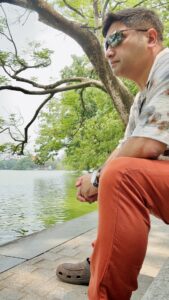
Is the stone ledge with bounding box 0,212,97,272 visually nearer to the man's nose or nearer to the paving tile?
the paving tile

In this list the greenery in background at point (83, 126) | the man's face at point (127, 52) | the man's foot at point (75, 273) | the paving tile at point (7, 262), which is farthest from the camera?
the greenery in background at point (83, 126)

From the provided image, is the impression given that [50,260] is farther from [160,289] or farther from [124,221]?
[124,221]

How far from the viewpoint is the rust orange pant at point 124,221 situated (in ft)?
4.23

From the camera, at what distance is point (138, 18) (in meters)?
1.90

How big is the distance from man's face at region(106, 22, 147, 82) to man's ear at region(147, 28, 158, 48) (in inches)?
0.9

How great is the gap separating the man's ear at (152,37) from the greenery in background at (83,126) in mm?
9187

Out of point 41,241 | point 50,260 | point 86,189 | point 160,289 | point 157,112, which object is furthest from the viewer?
point 41,241

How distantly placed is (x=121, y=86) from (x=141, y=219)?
5.16 metres

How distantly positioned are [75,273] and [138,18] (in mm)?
1803

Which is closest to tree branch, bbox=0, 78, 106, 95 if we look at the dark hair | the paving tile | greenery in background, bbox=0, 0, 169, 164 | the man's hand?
greenery in background, bbox=0, 0, 169, 164

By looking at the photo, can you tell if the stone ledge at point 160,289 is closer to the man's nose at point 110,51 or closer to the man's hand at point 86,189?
the man's hand at point 86,189

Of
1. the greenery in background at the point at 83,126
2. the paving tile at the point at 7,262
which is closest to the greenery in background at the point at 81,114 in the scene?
the greenery in background at the point at 83,126

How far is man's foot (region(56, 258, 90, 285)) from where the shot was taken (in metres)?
2.51

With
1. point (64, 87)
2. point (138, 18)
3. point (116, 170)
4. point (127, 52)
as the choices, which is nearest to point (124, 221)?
point (116, 170)
